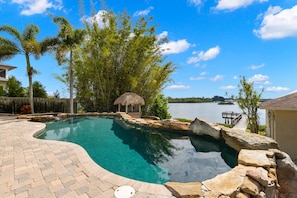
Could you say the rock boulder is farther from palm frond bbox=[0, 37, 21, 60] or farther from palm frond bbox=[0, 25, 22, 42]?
palm frond bbox=[0, 25, 22, 42]

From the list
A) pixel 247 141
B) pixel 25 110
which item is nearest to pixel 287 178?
pixel 247 141

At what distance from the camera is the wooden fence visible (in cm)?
1322

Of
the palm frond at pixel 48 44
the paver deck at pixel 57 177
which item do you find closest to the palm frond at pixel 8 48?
the palm frond at pixel 48 44

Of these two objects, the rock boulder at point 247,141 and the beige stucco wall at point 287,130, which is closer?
the rock boulder at point 247,141

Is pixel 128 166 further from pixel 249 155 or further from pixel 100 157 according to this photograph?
pixel 249 155

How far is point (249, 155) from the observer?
3.40 metres

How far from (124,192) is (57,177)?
3.80 ft

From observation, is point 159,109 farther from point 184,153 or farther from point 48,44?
point 184,153

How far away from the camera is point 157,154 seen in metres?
4.74

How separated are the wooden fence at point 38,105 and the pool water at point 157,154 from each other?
7792 mm

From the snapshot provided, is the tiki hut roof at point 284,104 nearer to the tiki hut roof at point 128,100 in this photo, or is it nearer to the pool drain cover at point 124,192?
the pool drain cover at point 124,192

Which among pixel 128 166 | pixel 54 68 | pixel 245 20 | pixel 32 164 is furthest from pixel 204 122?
pixel 54 68

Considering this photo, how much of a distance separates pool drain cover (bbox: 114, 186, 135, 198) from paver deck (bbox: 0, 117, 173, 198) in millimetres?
52

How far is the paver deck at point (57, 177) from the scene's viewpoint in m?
2.39
